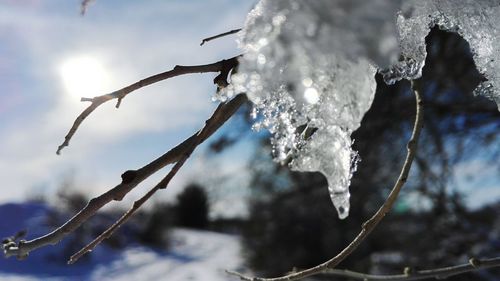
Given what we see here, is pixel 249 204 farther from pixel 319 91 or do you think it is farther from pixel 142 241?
pixel 319 91

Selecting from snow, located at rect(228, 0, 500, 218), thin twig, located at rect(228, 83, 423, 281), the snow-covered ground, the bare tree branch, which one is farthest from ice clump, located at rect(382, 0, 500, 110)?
the snow-covered ground

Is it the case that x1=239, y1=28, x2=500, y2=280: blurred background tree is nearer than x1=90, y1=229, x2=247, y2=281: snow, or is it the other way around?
x1=239, y1=28, x2=500, y2=280: blurred background tree

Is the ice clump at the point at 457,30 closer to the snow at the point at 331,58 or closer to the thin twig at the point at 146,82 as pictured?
the snow at the point at 331,58

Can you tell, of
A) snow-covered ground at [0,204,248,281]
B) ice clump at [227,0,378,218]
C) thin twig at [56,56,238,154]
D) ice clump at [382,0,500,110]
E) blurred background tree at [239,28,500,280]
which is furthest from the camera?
snow-covered ground at [0,204,248,281]

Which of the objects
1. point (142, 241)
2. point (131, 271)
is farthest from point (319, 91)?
point (142, 241)

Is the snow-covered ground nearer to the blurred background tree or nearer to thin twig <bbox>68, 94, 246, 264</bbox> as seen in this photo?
the blurred background tree

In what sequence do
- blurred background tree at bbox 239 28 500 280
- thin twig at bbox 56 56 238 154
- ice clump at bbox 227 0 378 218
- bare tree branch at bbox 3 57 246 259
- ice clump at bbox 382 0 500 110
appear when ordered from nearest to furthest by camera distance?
ice clump at bbox 227 0 378 218, ice clump at bbox 382 0 500 110, bare tree branch at bbox 3 57 246 259, thin twig at bbox 56 56 238 154, blurred background tree at bbox 239 28 500 280

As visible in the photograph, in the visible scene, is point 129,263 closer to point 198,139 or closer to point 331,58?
point 198,139
